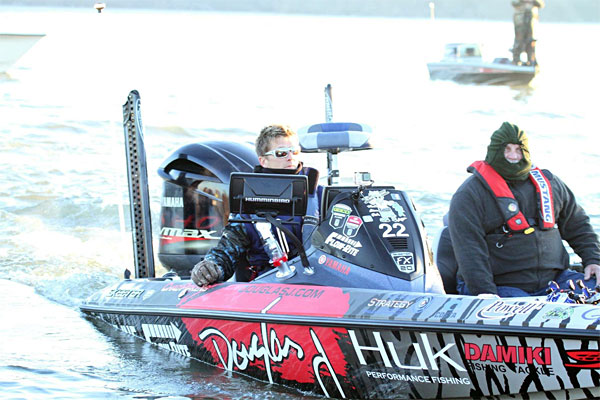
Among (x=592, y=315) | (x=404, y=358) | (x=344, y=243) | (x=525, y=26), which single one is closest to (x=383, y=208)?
(x=344, y=243)

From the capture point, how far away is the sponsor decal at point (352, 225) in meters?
4.45

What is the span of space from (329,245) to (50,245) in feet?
14.3

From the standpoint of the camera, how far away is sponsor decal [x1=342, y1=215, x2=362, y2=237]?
14.6 feet

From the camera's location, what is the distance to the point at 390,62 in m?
34.2

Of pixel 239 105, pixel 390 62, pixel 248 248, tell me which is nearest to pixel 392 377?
pixel 248 248

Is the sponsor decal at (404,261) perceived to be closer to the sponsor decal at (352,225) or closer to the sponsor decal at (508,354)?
the sponsor decal at (352,225)

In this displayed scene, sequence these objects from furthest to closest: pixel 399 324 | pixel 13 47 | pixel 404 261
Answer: pixel 13 47
pixel 404 261
pixel 399 324

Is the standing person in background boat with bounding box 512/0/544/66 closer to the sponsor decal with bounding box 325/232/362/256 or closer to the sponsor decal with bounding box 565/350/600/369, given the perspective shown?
the sponsor decal with bounding box 325/232/362/256

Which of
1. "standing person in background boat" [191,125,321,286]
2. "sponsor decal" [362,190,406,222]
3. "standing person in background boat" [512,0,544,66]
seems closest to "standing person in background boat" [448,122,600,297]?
"sponsor decal" [362,190,406,222]

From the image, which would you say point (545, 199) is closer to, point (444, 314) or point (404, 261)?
point (404, 261)

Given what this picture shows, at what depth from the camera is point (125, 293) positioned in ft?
18.7

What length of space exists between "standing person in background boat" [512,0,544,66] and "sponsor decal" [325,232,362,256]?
1098 inches

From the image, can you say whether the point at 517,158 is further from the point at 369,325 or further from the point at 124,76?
the point at 124,76

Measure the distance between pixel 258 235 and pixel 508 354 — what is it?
1574mm
